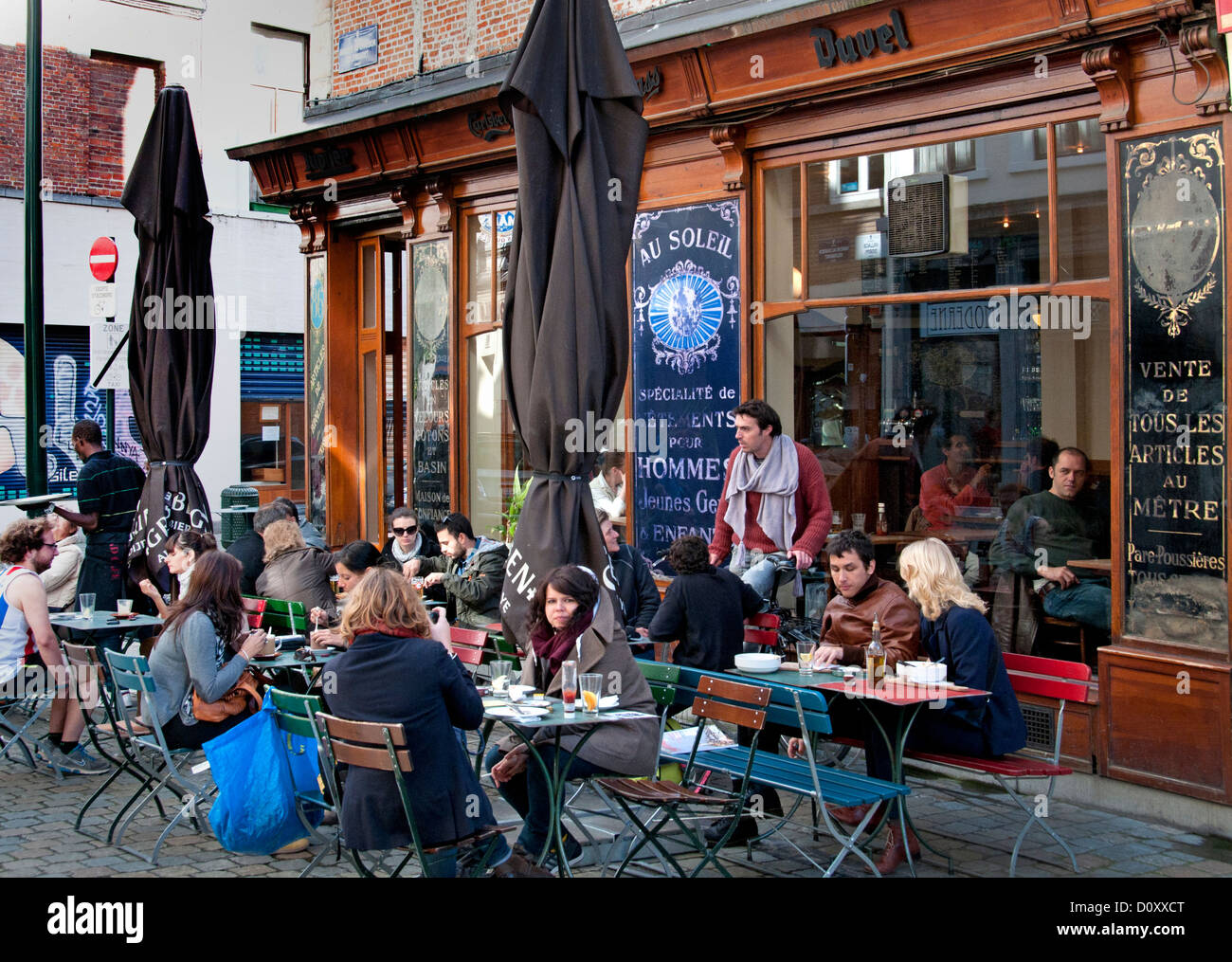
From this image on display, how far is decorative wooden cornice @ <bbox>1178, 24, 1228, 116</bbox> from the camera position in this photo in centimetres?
681

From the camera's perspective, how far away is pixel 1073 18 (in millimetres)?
7387

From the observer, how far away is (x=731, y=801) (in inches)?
228

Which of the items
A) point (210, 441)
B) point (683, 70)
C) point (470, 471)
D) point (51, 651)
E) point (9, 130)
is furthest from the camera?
point (210, 441)

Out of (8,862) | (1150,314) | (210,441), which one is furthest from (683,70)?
(210,441)

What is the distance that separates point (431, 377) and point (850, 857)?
→ 298 inches

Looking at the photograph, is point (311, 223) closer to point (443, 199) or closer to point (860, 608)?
point (443, 199)

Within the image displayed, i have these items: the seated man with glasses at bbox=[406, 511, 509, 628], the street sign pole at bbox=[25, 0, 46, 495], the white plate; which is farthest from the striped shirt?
the white plate

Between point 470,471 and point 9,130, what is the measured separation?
13.6 meters

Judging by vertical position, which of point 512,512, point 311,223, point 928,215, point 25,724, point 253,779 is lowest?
point 25,724

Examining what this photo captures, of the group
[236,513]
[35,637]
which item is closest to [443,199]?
[236,513]

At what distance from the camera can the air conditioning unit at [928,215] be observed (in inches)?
342

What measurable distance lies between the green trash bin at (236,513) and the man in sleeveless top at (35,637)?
7.17 meters

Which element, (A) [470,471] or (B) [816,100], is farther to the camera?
(A) [470,471]
